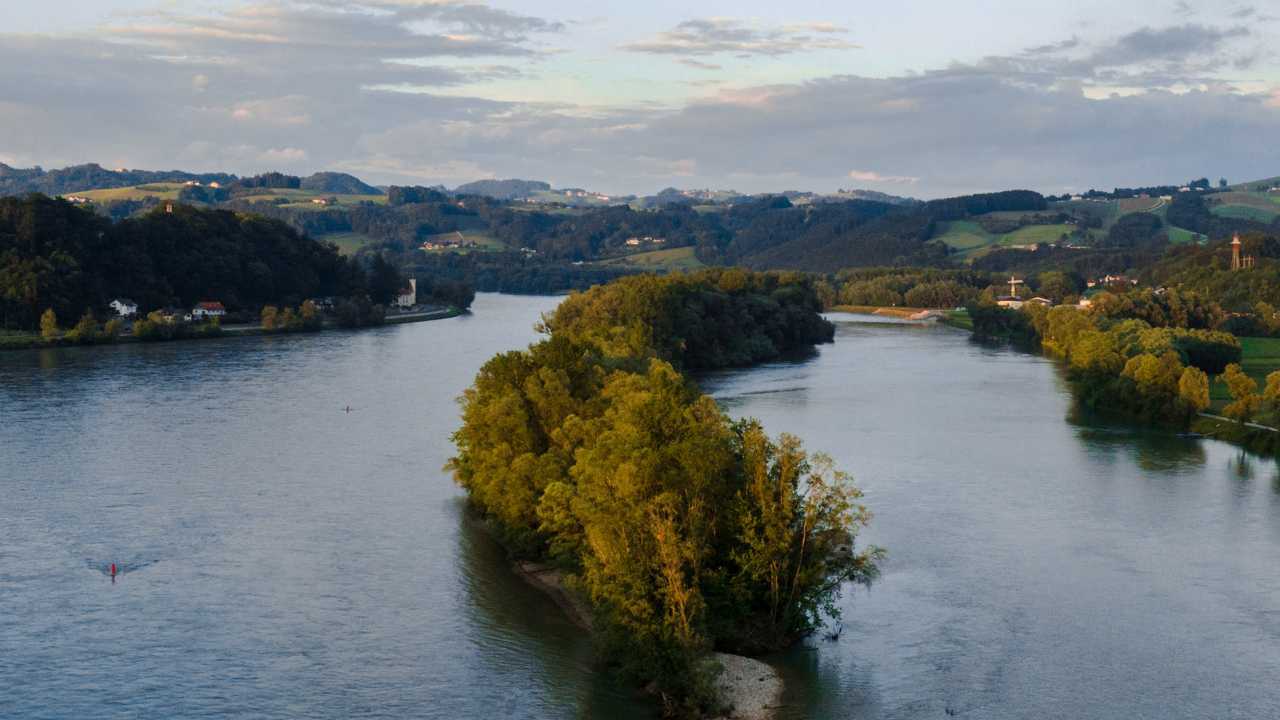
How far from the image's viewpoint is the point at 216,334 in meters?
66.2

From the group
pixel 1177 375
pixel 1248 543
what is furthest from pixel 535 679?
pixel 1177 375

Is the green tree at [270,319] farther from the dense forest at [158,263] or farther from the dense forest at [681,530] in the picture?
the dense forest at [681,530]

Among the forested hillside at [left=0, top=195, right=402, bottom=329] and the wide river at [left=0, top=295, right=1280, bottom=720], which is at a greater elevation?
the forested hillside at [left=0, top=195, right=402, bottom=329]

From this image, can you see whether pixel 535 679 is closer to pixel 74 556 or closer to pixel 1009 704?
pixel 1009 704

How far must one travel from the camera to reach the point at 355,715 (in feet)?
54.3

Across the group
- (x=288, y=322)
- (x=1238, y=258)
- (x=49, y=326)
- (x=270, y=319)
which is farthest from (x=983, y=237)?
(x=49, y=326)

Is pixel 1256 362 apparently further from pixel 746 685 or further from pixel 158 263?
pixel 158 263

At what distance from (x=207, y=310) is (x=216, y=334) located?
5.74 m

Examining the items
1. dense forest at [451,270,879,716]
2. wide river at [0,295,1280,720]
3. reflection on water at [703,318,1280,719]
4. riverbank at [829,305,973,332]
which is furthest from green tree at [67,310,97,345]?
riverbank at [829,305,973,332]

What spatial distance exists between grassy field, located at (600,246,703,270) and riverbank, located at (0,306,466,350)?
4704cm

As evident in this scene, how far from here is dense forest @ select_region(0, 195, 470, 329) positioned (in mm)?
62844

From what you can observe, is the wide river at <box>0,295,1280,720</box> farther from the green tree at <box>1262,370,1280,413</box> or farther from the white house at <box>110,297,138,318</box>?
the white house at <box>110,297,138,318</box>

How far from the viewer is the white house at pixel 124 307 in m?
66.4

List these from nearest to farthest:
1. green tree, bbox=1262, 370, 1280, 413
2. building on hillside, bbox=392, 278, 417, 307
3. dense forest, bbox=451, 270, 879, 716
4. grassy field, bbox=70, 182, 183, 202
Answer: dense forest, bbox=451, 270, 879, 716
green tree, bbox=1262, 370, 1280, 413
building on hillside, bbox=392, 278, 417, 307
grassy field, bbox=70, 182, 183, 202
